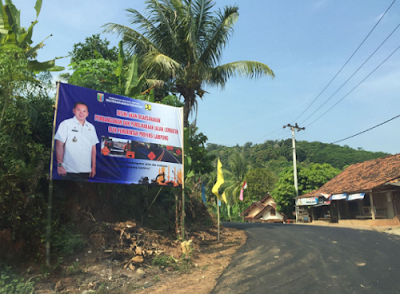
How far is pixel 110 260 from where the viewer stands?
8.05 meters

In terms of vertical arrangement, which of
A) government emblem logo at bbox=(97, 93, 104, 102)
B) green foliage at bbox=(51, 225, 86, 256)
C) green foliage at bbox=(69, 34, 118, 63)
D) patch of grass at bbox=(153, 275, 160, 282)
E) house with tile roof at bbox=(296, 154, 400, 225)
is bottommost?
patch of grass at bbox=(153, 275, 160, 282)

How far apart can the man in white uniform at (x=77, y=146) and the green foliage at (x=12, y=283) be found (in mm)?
2451

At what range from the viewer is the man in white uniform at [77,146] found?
26.9 ft

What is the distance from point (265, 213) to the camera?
132 ft

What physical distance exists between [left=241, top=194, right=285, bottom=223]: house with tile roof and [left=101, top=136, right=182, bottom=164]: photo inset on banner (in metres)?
30.8

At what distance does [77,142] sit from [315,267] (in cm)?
689

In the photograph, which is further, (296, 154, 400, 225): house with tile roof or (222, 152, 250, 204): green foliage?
(222, 152, 250, 204): green foliage

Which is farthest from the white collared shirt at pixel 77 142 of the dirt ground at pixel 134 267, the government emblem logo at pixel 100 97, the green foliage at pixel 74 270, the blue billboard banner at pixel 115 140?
the green foliage at pixel 74 270

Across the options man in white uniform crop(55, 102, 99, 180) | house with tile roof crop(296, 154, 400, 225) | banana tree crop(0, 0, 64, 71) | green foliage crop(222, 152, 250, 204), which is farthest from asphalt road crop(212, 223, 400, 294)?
green foliage crop(222, 152, 250, 204)

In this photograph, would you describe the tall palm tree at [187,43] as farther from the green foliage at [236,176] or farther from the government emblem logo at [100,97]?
the green foliage at [236,176]

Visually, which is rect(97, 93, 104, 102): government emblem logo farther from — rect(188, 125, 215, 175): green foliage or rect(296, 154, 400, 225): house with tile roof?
rect(296, 154, 400, 225): house with tile roof

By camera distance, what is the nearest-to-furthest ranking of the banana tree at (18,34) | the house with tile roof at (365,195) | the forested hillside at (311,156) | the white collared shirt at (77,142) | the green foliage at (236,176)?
the white collared shirt at (77,142)
the banana tree at (18,34)
the house with tile roof at (365,195)
the green foliage at (236,176)
the forested hillside at (311,156)

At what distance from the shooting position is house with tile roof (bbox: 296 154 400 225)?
66.4ft

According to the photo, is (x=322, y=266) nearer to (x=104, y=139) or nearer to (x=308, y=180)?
(x=104, y=139)
